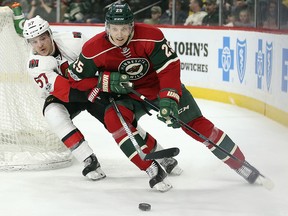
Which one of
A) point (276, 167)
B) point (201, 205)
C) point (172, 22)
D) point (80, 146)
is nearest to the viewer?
point (201, 205)

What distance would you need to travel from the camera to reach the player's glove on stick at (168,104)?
3699 millimetres

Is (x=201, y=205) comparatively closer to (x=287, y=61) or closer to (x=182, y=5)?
(x=287, y=61)

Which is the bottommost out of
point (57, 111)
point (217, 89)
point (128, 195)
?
point (217, 89)

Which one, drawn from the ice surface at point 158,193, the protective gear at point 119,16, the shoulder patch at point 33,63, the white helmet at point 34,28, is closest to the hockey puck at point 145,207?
the ice surface at point 158,193

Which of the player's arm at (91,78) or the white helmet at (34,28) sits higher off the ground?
the white helmet at (34,28)

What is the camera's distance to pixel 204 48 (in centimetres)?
776

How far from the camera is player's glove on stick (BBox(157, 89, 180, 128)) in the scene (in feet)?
12.1

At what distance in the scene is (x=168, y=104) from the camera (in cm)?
370

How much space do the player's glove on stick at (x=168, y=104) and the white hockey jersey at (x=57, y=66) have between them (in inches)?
23.0

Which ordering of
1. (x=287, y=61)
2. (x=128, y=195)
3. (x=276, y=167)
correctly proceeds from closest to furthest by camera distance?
(x=128, y=195) < (x=276, y=167) < (x=287, y=61)

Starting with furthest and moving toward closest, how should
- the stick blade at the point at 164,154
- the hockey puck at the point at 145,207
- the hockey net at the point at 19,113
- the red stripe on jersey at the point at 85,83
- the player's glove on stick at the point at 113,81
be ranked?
1. the hockey net at the point at 19,113
2. the red stripe on jersey at the point at 85,83
3. the player's glove on stick at the point at 113,81
4. the stick blade at the point at 164,154
5. the hockey puck at the point at 145,207

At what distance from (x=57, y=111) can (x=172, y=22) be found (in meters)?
4.38

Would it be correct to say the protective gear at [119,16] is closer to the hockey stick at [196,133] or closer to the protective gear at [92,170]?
the hockey stick at [196,133]

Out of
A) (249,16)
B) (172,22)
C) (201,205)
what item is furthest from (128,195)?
(172,22)
